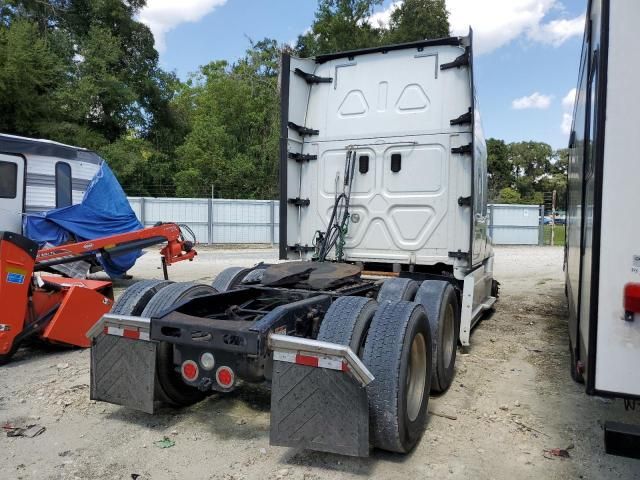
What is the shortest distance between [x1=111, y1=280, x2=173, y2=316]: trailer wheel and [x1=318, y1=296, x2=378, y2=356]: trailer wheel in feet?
5.23

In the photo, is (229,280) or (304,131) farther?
(304,131)

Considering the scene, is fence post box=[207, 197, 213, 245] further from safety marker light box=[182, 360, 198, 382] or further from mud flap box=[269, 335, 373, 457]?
mud flap box=[269, 335, 373, 457]

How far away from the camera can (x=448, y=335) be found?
520cm

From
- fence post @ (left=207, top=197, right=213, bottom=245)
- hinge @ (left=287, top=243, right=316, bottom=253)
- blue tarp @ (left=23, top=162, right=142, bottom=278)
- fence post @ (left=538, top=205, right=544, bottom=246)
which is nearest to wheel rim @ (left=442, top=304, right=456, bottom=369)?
hinge @ (left=287, top=243, right=316, bottom=253)

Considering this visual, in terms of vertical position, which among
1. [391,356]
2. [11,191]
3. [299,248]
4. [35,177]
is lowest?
[391,356]

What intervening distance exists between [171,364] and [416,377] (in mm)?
1815

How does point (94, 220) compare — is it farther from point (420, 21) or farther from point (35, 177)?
point (420, 21)

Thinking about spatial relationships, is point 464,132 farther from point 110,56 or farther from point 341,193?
point 110,56

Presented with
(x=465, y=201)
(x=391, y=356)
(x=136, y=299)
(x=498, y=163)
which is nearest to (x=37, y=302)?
(x=136, y=299)

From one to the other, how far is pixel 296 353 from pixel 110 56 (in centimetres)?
3181

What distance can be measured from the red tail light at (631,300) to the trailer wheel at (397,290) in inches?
94.6

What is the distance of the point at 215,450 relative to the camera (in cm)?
366

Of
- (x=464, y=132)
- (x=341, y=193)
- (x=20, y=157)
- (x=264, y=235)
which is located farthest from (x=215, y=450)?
(x=264, y=235)

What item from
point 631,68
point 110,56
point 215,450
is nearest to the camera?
point 631,68
